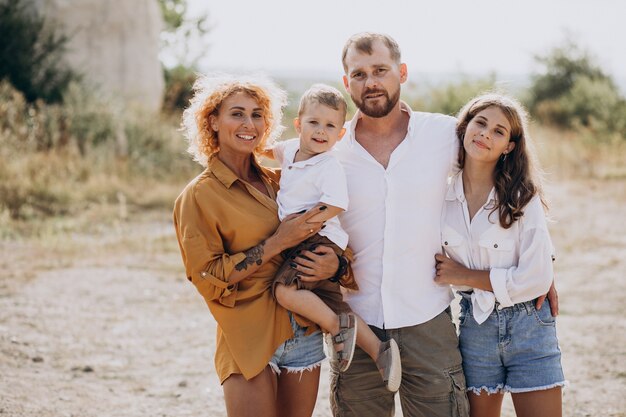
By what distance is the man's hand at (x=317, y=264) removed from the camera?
318 cm

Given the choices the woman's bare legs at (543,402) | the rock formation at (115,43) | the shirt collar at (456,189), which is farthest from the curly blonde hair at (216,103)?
the rock formation at (115,43)

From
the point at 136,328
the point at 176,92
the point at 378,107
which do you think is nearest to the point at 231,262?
the point at 378,107

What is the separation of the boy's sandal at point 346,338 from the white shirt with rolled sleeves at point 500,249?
22.2 inches

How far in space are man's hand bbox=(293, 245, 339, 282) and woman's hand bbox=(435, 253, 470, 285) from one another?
0.49 meters

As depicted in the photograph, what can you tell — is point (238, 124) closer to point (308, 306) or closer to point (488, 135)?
point (308, 306)

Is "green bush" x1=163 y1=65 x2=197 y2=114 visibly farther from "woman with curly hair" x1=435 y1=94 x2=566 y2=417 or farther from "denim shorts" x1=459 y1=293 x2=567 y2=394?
"denim shorts" x1=459 y1=293 x2=567 y2=394

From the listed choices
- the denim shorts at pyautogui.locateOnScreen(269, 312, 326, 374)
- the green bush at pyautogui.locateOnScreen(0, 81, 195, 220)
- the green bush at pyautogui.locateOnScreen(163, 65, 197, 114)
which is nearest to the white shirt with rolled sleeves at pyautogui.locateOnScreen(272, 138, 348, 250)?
the denim shorts at pyautogui.locateOnScreen(269, 312, 326, 374)

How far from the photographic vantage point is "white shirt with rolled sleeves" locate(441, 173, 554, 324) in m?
3.14

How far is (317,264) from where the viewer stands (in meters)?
3.20

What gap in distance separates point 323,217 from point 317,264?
8.5 inches

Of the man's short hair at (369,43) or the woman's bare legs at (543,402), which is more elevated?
the man's short hair at (369,43)

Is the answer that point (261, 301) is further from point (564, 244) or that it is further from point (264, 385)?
point (564, 244)

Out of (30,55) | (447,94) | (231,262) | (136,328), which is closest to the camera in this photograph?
(231,262)

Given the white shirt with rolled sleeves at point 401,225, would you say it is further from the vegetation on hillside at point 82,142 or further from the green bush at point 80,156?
the green bush at point 80,156
